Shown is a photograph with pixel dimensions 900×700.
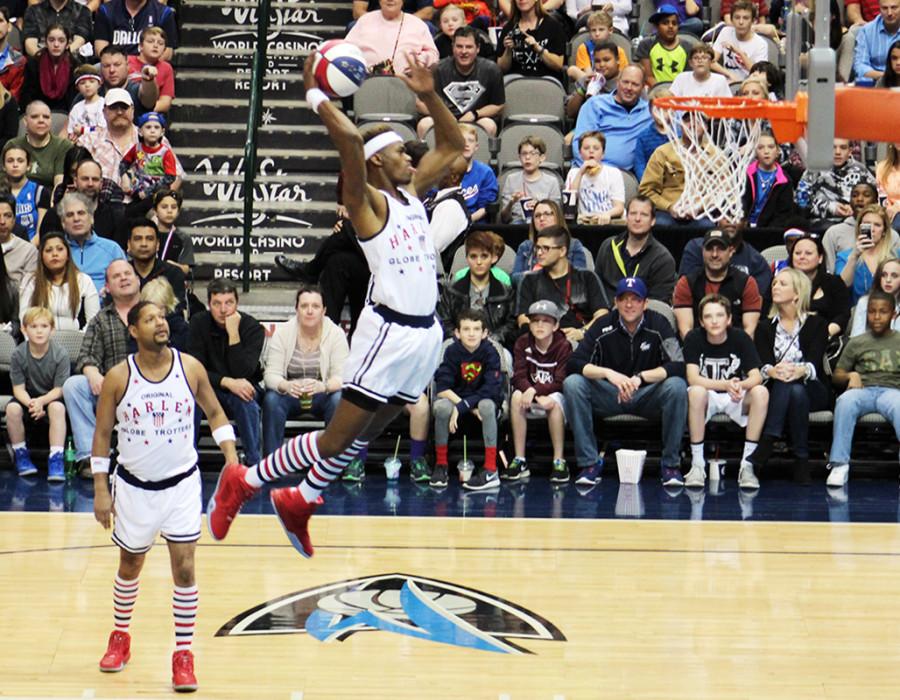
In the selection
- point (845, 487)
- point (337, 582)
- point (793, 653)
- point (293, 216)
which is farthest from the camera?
point (293, 216)

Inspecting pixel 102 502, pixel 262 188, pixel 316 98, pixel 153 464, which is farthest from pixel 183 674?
pixel 262 188

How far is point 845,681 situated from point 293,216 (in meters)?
8.02

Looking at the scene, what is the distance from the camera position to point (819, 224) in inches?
544

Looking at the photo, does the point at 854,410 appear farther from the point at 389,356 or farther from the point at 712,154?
the point at 389,356

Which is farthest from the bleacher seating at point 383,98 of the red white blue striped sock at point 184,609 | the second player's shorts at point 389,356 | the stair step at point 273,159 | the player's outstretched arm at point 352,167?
the red white blue striped sock at point 184,609

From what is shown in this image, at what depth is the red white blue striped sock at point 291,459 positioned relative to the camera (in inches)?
315

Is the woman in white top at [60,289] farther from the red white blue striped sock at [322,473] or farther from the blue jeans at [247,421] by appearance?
the red white blue striped sock at [322,473]

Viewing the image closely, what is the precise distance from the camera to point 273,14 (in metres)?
16.6

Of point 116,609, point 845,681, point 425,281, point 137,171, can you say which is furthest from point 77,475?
point 845,681

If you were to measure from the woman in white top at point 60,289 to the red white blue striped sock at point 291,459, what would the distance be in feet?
16.8

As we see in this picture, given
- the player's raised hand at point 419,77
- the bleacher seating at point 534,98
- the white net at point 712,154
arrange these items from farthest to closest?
the bleacher seating at point 534,98
the white net at point 712,154
the player's raised hand at point 419,77

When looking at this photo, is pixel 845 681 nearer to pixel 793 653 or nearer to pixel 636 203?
pixel 793 653

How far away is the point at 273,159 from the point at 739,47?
14.7 ft

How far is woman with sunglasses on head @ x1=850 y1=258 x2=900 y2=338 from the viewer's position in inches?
503
